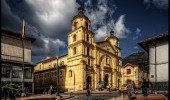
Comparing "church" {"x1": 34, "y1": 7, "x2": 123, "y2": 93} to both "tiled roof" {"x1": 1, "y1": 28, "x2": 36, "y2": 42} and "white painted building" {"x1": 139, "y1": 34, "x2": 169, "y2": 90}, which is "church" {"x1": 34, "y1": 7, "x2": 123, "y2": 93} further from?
"white painted building" {"x1": 139, "y1": 34, "x2": 169, "y2": 90}

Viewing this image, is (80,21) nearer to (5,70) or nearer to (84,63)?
(84,63)

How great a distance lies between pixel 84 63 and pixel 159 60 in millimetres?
24745

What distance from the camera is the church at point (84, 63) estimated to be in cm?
5284

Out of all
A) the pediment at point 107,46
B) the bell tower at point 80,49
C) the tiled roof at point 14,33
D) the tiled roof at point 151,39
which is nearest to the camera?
the tiled roof at point 151,39

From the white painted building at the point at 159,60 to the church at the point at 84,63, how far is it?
22.0 m

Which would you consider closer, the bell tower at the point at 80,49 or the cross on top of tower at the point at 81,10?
the bell tower at the point at 80,49

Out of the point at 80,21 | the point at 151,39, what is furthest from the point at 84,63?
the point at 151,39

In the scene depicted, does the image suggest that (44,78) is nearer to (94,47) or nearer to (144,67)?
(94,47)

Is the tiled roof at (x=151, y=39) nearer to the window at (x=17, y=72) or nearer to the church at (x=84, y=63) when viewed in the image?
the window at (x=17, y=72)

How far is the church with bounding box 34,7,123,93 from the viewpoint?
5284 centimetres

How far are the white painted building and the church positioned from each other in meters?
22.0

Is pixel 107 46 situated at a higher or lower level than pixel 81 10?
lower

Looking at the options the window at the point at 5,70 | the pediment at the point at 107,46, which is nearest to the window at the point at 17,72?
the window at the point at 5,70

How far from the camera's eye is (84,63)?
52500 mm
